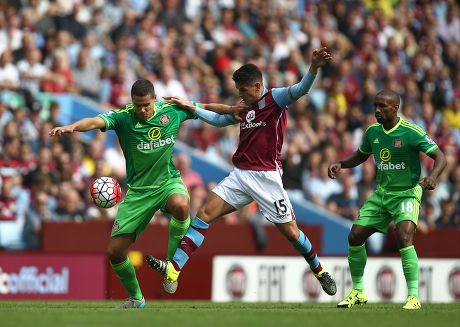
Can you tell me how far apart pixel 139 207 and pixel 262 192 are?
1.43 metres

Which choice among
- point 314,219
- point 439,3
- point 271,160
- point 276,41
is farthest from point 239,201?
point 439,3

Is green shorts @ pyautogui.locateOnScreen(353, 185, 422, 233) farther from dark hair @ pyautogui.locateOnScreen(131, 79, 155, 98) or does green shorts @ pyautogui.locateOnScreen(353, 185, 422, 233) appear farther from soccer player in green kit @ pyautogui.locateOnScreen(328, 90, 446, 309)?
dark hair @ pyautogui.locateOnScreen(131, 79, 155, 98)

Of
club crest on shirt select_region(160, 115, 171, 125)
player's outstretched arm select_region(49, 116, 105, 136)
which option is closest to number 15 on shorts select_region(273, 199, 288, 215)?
club crest on shirt select_region(160, 115, 171, 125)

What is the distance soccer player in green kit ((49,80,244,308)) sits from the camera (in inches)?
392

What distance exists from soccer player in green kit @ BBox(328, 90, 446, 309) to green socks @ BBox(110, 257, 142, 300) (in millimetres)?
2452

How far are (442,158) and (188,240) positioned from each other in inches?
120

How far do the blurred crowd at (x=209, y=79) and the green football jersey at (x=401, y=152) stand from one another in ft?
16.1

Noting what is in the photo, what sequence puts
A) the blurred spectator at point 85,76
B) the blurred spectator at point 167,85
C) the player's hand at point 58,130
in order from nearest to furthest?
the player's hand at point 58,130 → the blurred spectator at point 85,76 → the blurred spectator at point 167,85

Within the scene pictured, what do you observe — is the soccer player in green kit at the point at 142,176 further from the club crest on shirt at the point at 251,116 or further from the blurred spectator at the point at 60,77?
the blurred spectator at the point at 60,77

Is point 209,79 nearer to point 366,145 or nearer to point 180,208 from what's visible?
point 366,145

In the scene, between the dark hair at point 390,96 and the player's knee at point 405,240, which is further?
the dark hair at point 390,96

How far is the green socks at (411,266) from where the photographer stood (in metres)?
10.1

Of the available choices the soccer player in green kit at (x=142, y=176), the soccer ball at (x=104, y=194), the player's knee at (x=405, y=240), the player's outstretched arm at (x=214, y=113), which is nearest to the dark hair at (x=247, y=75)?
the player's outstretched arm at (x=214, y=113)

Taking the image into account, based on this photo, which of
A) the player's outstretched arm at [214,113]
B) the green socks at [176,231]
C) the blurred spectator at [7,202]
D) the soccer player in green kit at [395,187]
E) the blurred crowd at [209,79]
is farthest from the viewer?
the blurred crowd at [209,79]
